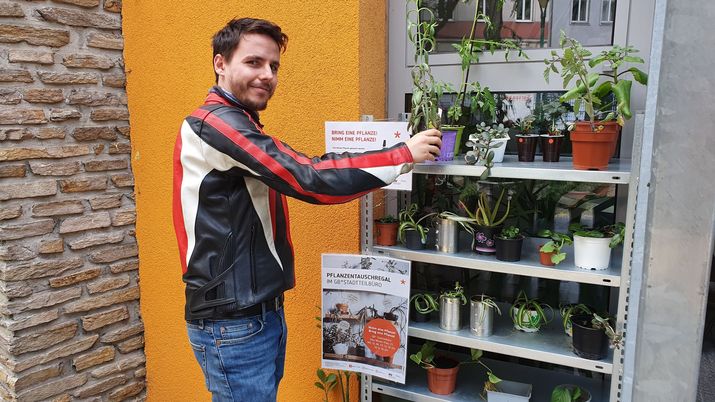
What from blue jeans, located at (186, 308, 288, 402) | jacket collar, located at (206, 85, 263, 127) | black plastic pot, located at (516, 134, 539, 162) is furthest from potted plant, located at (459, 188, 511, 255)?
jacket collar, located at (206, 85, 263, 127)

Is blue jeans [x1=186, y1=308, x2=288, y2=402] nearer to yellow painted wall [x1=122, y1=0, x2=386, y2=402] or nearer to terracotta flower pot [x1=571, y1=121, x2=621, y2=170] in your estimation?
yellow painted wall [x1=122, y1=0, x2=386, y2=402]

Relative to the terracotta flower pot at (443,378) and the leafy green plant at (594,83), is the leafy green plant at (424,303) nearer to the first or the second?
the terracotta flower pot at (443,378)

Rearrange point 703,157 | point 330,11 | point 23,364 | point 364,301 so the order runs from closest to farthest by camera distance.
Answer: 1. point 703,157
2. point 364,301
3. point 330,11
4. point 23,364

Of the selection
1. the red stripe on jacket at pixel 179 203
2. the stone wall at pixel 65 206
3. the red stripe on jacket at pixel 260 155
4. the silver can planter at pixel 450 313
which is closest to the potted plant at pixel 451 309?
the silver can planter at pixel 450 313

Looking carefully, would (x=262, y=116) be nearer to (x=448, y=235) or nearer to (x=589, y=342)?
(x=448, y=235)

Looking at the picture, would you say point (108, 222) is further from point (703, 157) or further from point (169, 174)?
point (703, 157)

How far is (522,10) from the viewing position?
2104 millimetres

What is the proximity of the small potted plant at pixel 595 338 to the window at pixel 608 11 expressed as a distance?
1075 millimetres

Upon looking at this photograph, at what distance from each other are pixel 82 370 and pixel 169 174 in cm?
116

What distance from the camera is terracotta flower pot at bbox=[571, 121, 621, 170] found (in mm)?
1621

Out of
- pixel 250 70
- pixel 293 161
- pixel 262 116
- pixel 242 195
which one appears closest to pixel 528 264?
pixel 293 161

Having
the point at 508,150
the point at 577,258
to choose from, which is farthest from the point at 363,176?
the point at 508,150

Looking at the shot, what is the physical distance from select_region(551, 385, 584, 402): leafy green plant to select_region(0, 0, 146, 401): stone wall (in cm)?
234

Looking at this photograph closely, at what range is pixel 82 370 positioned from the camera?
9.36ft
